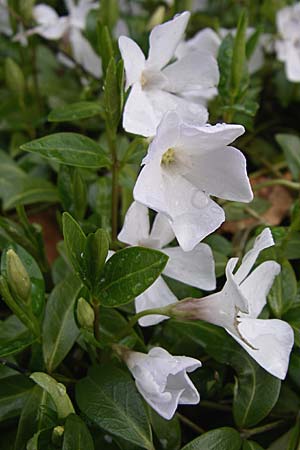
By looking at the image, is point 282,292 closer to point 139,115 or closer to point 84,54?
point 139,115

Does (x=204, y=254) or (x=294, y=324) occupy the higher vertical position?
(x=204, y=254)

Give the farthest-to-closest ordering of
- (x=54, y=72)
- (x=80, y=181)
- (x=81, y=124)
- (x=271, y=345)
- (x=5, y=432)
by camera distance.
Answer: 1. (x=54, y=72)
2. (x=81, y=124)
3. (x=80, y=181)
4. (x=5, y=432)
5. (x=271, y=345)

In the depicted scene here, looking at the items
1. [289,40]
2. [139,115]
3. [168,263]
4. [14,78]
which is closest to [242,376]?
[168,263]

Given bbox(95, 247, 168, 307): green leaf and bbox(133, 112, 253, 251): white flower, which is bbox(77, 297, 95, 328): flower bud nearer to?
bbox(95, 247, 168, 307): green leaf

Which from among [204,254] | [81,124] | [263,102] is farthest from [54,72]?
[204,254]

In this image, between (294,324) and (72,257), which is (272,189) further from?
(72,257)

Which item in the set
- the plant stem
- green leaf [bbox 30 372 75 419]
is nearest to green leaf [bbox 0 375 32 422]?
green leaf [bbox 30 372 75 419]

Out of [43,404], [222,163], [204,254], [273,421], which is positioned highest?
[222,163]
